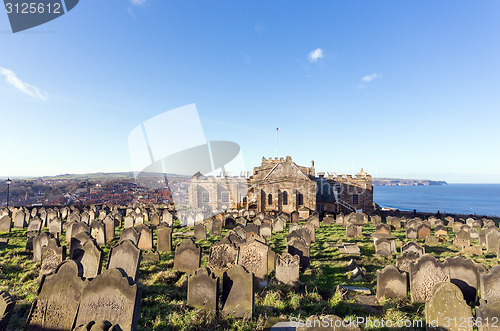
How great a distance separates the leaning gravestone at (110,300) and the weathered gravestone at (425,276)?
6888 mm

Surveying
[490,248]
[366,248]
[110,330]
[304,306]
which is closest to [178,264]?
[304,306]

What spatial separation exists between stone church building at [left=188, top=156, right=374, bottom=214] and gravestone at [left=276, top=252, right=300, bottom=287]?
69.3 feet

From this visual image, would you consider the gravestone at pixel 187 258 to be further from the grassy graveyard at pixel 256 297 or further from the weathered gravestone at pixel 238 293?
the weathered gravestone at pixel 238 293

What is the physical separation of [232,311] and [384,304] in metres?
3.94

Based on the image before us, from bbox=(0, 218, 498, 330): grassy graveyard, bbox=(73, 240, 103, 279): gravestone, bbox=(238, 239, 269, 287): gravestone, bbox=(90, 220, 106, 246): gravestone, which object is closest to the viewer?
bbox=(0, 218, 498, 330): grassy graveyard

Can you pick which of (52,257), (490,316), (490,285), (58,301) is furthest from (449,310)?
(52,257)

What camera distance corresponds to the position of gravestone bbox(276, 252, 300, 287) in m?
7.56

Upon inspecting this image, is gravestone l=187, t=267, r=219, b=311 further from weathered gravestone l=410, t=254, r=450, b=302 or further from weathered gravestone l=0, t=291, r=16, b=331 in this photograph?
Answer: weathered gravestone l=410, t=254, r=450, b=302

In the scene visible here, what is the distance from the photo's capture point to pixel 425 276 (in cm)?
677

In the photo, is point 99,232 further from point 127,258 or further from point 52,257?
point 127,258

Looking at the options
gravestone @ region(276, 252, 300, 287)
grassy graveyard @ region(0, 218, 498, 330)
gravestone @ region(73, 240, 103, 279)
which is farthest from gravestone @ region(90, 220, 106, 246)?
gravestone @ region(276, 252, 300, 287)

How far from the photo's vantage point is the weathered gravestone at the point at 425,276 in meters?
6.70

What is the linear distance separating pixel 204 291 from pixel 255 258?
2.35 meters

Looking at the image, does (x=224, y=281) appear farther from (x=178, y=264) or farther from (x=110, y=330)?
(x=178, y=264)
